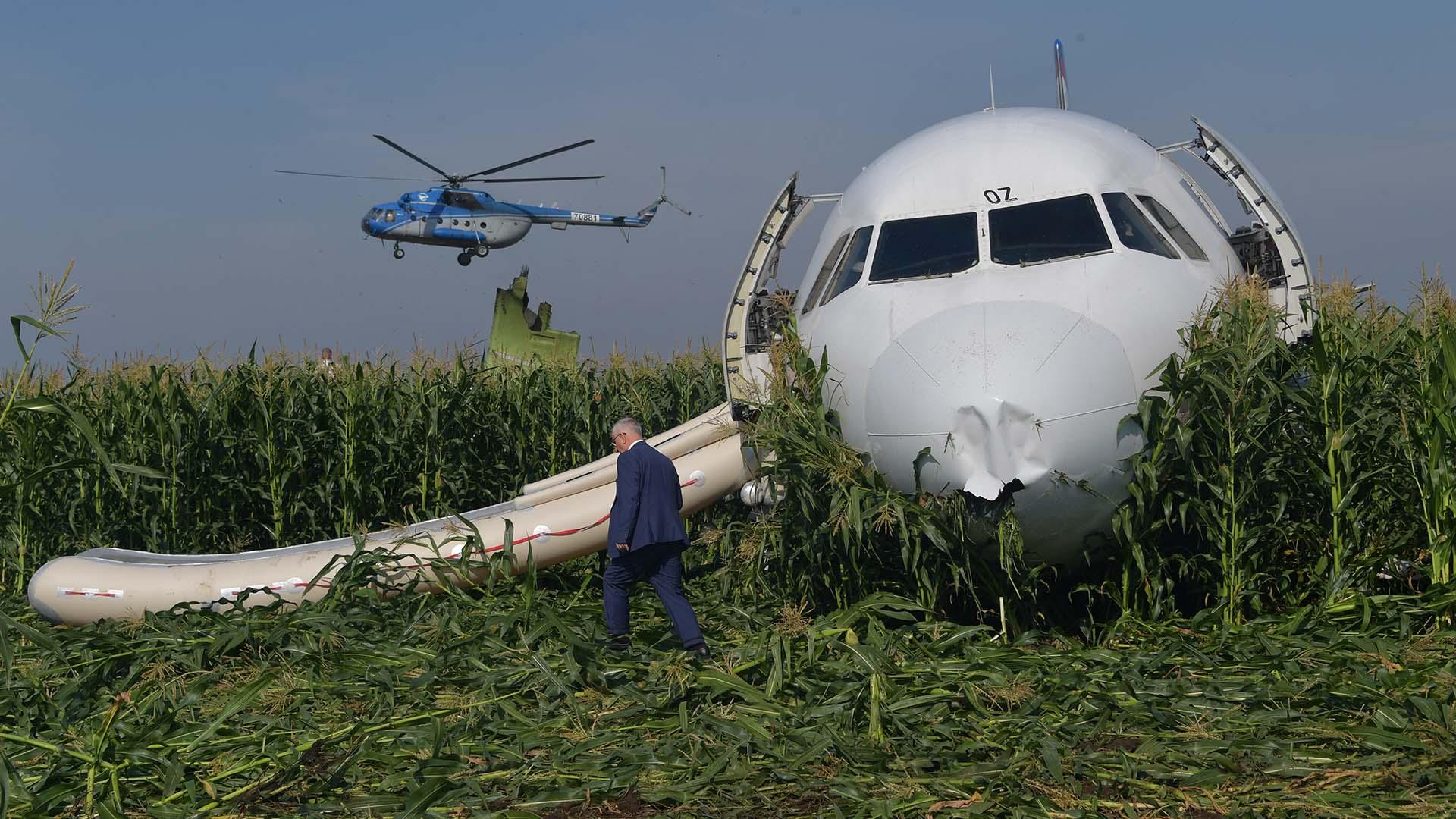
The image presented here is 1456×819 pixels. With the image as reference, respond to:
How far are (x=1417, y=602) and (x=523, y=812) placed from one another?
594 cm

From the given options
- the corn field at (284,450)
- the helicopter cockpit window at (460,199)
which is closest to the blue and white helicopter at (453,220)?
the helicopter cockpit window at (460,199)

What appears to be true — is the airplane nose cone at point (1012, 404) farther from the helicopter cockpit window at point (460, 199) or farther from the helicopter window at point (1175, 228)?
the helicopter cockpit window at point (460, 199)

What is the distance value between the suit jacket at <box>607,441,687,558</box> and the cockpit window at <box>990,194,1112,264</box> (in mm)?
2821

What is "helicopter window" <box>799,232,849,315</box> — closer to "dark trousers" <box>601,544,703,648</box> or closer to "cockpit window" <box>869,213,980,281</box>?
"cockpit window" <box>869,213,980,281</box>

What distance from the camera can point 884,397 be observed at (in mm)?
8148

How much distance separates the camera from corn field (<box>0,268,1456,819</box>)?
5859 millimetres

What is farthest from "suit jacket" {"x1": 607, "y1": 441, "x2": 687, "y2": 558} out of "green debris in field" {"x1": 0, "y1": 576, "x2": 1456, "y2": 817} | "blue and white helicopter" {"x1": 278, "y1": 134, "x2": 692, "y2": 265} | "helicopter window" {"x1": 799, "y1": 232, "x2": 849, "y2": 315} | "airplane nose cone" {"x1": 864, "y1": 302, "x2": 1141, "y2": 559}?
"blue and white helicopter" {"x1": 278, "y1": 134, "x2": 692, "y2": 265}

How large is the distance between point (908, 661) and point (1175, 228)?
147 inches

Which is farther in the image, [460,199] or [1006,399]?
[460,199]

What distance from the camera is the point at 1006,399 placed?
24.5 feet

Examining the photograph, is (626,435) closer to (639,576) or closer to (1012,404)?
(639,576)

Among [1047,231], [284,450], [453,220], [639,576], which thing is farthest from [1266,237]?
[453,220]

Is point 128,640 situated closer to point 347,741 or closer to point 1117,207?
point 347,741

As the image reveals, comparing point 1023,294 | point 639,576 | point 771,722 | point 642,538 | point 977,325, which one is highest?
point 1023,294
